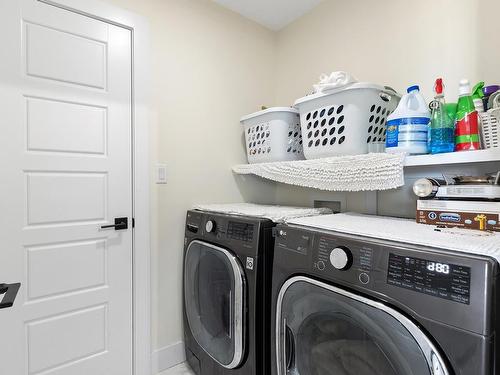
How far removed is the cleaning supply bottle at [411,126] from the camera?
115 cm

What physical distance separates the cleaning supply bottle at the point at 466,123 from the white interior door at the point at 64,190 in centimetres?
165

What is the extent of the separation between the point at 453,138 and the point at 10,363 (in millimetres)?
2229

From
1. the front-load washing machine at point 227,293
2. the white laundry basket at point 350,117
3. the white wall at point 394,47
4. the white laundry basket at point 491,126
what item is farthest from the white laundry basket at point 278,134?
the white laundry basket at point 491,126

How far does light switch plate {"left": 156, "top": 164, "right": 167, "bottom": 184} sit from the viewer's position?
5.64 ft

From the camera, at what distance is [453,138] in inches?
44.1

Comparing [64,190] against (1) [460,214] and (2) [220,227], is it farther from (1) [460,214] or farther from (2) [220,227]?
(1) [460,214]

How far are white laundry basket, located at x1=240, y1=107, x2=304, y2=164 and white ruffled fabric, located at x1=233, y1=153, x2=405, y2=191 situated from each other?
0.12m

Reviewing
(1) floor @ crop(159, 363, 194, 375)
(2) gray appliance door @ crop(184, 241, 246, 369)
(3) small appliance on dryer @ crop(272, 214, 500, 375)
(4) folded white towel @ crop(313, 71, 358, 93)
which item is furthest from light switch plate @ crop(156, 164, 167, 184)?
(1) floor @ crop(159, 363, 194, 375)

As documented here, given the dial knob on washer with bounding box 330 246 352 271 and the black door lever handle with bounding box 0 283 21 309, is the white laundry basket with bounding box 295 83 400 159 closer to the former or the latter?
the dial knob on washer with bounding box 330 246 352 271

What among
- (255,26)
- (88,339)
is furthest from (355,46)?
(88,339)

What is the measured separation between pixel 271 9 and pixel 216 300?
2026 mm

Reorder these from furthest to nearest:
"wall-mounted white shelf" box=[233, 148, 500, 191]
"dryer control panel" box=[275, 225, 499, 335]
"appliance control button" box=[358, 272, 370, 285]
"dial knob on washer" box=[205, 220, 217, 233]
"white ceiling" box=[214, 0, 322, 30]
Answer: "white ceiling" box=[214, 0, 322, 30], "dial knob on washer" box=[205, 220, 217, 233], "wall-mounted white shelf" box=[233, 148, 500, 191], "appliance control button" box=[358, 272, 370, 285], "dryer control panel" box=[275, 225, 499, 335]

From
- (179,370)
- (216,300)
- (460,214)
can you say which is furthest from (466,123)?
(179,370)

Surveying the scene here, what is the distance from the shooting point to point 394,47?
156 centimetres
